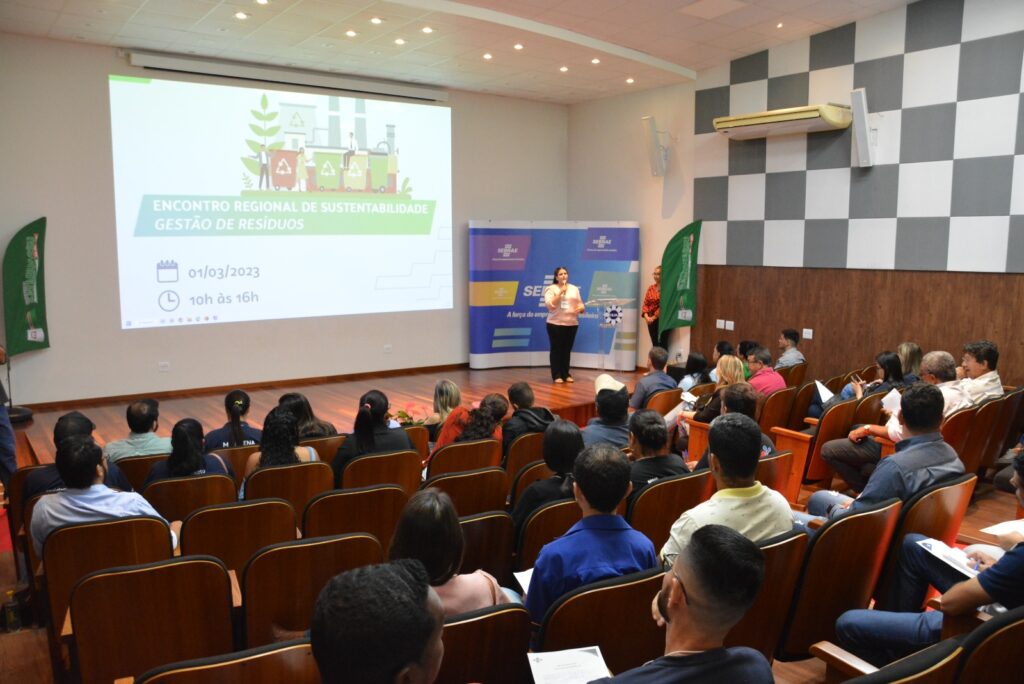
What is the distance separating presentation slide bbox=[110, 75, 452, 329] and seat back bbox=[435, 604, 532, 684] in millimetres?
7811

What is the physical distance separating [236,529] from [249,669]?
1.38m

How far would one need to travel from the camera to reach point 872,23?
7.57 metres

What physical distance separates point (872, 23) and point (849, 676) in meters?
7.40

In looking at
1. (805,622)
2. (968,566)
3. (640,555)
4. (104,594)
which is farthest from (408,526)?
(968,566)

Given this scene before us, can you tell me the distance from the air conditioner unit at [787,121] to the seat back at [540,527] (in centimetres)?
654

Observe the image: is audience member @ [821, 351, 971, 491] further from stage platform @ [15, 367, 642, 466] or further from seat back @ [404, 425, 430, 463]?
stage platform @ [15, 367, 642, 466]

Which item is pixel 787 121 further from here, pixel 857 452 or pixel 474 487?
pixel 474 487

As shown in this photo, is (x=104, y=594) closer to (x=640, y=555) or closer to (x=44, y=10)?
(x=640, y=555)

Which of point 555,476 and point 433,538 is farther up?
point 433,538

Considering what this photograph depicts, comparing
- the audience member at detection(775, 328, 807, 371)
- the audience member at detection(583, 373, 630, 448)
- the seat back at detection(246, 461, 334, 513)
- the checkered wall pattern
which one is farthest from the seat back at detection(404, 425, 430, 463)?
the checkered wall pattern

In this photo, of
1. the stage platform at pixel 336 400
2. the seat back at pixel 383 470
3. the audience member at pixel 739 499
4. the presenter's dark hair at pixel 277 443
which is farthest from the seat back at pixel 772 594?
the stage platform at pixel 336 400

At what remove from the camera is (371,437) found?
13.1ft

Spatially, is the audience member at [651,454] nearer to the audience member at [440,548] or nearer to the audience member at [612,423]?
the audience member at [612,423]

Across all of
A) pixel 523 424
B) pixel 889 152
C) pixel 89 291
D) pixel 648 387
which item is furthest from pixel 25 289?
pixel 889 152
